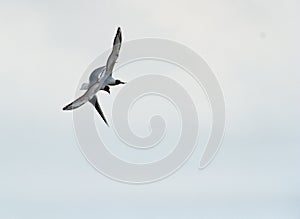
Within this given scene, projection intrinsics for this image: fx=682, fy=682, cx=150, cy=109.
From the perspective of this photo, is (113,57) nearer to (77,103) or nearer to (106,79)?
(106,79)

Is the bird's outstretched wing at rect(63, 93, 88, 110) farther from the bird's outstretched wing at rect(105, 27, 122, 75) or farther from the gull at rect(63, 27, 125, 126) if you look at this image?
the bird's outstretched wing at rect(105, 27, 122, 75)

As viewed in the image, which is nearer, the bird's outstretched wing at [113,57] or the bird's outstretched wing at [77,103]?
the bird's outstretched wing at [77,103]

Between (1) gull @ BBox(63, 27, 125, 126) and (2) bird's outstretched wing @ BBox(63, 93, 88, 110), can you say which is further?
(1) gull @ BBox(63, 27, 125, 126)

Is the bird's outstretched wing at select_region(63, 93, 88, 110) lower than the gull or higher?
lower

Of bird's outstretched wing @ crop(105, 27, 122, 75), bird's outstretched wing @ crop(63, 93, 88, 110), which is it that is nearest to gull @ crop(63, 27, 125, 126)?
bird's outstretched wing @ crop(105, 27, 122, 75)

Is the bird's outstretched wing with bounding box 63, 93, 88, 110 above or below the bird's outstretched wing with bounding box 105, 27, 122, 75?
below

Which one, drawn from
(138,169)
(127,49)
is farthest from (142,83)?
(138,169)

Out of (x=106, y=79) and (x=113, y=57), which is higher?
(x=113, y=57)

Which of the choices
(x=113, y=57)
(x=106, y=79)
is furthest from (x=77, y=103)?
(x=113, y=57)

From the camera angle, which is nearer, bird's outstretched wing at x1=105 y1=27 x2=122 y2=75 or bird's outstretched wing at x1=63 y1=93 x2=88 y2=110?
bird's outstretched wing at x1=63 y1=93 x2=88 y2=110

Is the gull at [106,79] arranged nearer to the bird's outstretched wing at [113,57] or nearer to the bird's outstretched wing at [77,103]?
the bird's outstretched wing at [113,57]

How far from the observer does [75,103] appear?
1262cm

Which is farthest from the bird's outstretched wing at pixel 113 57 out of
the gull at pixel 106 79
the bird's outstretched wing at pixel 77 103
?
the bird's outstretched wing at pixel 77 103

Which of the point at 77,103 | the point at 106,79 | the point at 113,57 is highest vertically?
the point at 113,57
